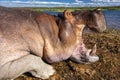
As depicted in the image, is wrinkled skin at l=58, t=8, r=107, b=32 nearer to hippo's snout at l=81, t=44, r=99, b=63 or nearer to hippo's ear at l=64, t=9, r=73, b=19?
hippo's ear at l=64, t=9, r=73, b=19

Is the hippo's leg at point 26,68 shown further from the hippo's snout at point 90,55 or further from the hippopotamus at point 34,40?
the hippo's snout at point 90,55

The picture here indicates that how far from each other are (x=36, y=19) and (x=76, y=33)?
555 mm

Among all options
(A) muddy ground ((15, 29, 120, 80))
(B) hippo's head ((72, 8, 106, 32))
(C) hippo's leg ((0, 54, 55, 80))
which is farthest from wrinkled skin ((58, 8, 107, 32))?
(A) muddy ground ((15, 29, 120, 80))

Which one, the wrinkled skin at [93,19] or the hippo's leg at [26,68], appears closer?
the hippo's leg at [26,68]

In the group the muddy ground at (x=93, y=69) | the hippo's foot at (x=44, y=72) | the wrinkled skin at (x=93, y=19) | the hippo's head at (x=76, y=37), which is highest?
the wrinkled skin at (x=93, y=19)

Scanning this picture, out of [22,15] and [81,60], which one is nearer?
[22,15]

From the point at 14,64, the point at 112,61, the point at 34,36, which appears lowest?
the point at 112,61

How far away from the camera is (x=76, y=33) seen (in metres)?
5.05

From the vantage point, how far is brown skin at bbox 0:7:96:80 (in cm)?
475

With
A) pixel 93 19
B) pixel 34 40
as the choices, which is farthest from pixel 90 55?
pixel 34 40

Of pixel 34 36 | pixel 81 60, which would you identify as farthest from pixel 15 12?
pixel 81 60

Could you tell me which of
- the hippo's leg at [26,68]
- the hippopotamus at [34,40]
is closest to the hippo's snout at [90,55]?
the hippopotamus at [34,40]

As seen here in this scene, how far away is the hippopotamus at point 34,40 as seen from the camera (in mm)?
4754

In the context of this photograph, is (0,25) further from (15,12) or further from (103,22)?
(103,22)
